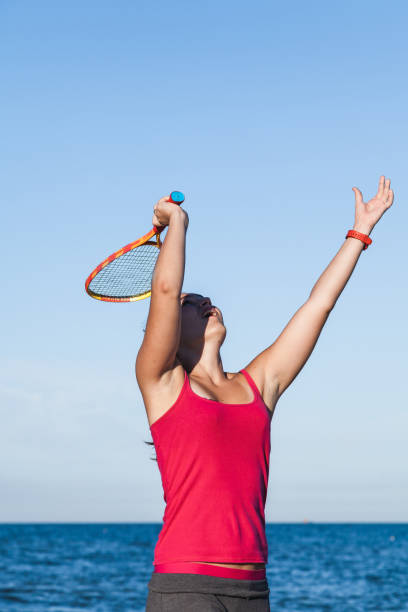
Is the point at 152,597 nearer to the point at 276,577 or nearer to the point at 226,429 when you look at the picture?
the point at 226,429

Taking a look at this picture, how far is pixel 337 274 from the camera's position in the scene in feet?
14.9

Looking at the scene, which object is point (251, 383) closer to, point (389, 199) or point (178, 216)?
point (178, 216)

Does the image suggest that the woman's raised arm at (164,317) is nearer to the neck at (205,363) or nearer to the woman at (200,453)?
the woman at (200,453)

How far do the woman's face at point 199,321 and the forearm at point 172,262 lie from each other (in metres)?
0.48

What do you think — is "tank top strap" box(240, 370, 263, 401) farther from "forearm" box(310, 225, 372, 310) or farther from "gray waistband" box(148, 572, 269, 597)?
"gray waistband" box(148, 572, 269, 597)

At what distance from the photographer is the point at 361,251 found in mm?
4648

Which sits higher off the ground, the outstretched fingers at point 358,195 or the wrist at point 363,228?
the outstretched fingers at point 358,195

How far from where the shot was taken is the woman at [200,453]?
11.9 feet

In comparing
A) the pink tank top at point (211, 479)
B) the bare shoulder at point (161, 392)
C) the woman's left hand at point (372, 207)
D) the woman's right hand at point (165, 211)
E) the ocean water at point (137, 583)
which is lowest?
the ocean water at point (137, 583)

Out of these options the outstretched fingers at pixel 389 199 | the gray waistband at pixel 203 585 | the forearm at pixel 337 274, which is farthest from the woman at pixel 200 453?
the outstretched fingers at pixel 389 199

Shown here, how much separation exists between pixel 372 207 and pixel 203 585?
2.34 meters

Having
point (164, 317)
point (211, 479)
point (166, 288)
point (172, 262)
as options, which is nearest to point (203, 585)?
point (211, 479)

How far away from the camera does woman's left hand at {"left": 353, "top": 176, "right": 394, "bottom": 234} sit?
4.72m

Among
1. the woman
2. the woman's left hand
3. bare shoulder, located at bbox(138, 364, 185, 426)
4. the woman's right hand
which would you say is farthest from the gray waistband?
the woman's left hand
